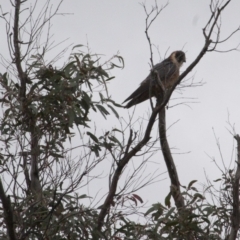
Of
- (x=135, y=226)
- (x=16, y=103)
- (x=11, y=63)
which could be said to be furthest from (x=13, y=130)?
(x=135, y=226)

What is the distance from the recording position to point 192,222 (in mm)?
3994

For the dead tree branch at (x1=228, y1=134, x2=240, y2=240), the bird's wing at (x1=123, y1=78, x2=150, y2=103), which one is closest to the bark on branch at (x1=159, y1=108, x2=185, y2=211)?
the dead tree branch at (x1=228, y1=134, x2=240, y2=240)

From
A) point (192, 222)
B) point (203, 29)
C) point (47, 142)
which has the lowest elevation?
point (192, 222)

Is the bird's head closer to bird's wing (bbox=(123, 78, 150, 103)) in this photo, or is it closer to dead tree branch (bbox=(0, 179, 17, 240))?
bird's wing (bbox=(123, 78, 150, 103))

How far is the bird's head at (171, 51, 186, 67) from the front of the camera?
7.78 meters

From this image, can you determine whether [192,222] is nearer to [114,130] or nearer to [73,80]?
[114,130]

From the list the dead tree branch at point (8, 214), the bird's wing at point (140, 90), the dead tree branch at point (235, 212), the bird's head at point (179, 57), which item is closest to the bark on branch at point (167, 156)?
the dead tree branch at point (235, 212)

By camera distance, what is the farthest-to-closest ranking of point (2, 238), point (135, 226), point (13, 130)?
point (13, 130) → point (135, 226) → point (2, 238)

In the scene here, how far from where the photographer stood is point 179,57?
26.0 ft

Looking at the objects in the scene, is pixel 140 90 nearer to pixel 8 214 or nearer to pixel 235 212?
pixel 235 212

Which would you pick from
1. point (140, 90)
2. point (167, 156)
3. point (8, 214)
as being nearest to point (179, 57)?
point (140, 90)

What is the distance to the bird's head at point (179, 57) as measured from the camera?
778 centimetres

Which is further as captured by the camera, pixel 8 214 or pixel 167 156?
pixel 167 156

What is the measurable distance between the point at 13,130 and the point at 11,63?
0.53m
